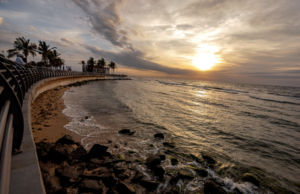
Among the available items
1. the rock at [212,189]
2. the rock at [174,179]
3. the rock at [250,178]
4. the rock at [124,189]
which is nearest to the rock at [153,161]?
the rock at [174,179]

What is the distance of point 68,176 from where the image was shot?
401cm

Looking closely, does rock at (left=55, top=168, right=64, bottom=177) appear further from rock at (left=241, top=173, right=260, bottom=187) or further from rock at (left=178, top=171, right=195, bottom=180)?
rock at (left=241, top=173, right=260, bottom=187)

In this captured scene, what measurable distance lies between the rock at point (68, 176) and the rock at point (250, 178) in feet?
19.7

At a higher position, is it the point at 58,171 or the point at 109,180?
the point at 58,171

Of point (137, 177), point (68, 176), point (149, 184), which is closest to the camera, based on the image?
point (68, 176)

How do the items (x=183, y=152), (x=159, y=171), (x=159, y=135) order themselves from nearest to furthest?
(x=159, y=171) < (x=183, y=152) < (x=159, y=135)

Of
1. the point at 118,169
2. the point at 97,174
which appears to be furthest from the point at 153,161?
the point at 97,174

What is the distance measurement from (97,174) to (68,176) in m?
0.82

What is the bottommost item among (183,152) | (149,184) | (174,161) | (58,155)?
(183,152)

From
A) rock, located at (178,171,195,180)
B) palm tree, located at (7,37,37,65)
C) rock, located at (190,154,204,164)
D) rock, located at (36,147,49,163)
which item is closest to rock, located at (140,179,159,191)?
rock, located at (178,171,195,180)

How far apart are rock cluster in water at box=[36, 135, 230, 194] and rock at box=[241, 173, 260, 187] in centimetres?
157

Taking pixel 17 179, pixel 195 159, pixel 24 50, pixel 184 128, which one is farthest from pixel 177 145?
pixel 24 50

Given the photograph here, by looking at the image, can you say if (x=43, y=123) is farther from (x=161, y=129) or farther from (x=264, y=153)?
(x=264, y=153)

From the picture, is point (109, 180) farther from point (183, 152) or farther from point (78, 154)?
point (183, 152)
